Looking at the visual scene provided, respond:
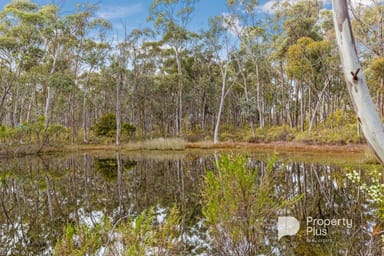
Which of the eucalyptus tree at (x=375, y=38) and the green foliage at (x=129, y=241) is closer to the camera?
the green foliage at (x=129, y=241)

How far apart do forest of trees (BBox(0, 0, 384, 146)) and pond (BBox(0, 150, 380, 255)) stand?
11032mm

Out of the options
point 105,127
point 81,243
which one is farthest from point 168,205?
point 105,127

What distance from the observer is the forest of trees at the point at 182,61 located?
801 inches

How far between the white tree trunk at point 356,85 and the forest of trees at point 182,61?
54.7 feet

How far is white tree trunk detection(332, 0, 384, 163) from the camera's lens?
158cm

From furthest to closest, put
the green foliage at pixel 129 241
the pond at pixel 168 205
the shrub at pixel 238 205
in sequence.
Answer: the pond at pixel 168 205 < the shrub at pixel 238 205 < the green foliage at pixel 129 241

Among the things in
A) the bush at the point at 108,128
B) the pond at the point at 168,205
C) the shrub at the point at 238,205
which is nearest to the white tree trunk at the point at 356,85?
the pond at the point at 168,205

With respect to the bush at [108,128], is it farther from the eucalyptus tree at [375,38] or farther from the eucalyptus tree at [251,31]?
the eucalyptus tree at [375,38]

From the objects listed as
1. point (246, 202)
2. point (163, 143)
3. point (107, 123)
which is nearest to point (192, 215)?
point (246, 202)

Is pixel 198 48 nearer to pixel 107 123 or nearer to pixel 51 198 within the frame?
pixel 107 123

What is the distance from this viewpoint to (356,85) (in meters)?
1.66

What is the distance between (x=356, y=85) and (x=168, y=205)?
5159mm

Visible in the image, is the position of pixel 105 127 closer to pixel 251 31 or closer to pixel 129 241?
pixel 251 31

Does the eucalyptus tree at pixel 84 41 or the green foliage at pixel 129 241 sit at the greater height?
the eucalyptus tree at pixel 84 41
